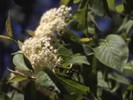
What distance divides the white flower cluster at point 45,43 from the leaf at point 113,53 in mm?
119

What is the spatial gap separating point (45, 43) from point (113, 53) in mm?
213

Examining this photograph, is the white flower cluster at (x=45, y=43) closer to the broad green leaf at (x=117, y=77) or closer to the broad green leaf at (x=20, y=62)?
the broad green leaf at (x=20, y=62)

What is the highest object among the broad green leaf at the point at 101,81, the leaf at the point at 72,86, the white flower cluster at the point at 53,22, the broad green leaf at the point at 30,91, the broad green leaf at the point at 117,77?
the white flower cluster at the point at 53,22

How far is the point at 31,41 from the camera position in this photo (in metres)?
1.02

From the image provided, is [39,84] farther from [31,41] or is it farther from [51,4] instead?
[51,4]

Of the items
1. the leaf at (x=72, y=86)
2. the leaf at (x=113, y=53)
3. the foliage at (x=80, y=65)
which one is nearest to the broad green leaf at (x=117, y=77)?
the foliage at (x=80, y=65)

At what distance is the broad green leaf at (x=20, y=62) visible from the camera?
969 mm

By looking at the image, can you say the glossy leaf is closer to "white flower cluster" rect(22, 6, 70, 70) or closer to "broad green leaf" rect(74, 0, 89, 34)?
"white flower cluster" rect(22, 6, 70, 70)

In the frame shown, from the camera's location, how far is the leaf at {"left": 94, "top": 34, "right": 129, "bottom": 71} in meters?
1.12

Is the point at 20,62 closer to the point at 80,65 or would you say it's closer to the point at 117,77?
the point at 80,65

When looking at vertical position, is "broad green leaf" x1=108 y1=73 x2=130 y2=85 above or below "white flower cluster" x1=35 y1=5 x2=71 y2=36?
below

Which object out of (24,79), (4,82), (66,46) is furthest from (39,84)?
(4,82)

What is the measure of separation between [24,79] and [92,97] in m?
0.33

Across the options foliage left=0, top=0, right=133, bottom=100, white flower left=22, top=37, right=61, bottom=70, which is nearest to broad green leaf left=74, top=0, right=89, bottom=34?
foliage left=0, top=0, right=133, bottom=100
